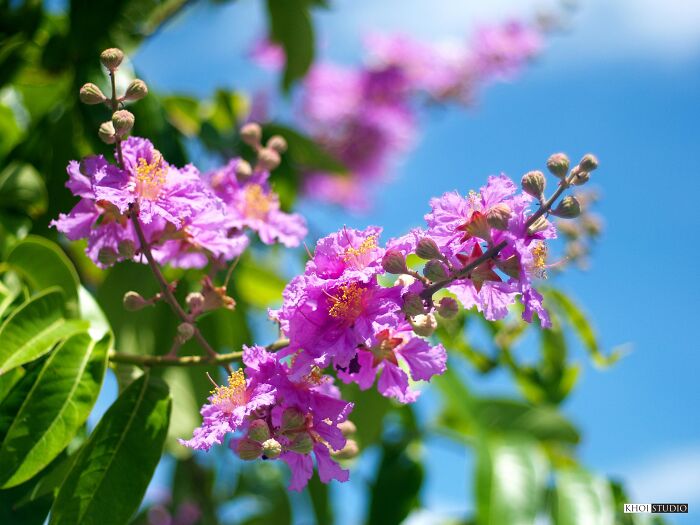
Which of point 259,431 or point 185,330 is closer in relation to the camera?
point 259,431

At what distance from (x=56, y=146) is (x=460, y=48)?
9.35ft

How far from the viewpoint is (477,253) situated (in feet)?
4.64

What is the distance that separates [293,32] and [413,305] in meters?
1.90

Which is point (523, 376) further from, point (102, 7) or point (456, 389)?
point (102, 7)

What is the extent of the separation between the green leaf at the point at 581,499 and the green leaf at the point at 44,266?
1.26 metres

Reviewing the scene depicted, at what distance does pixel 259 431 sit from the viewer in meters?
1.32

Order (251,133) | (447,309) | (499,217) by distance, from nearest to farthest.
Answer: (499,217)
(447,309)
(251,133)

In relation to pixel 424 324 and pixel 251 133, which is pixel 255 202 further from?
pixel 424 324

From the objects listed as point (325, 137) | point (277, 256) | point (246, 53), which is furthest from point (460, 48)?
point (277, 256)

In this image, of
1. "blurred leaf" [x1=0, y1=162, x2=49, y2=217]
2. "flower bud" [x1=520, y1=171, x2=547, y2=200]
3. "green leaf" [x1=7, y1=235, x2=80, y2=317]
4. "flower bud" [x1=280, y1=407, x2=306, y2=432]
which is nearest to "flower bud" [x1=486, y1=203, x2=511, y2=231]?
"flower bud" [x1=520, y1=171, x2=547, y2=200]

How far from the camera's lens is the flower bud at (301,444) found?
1.33 m

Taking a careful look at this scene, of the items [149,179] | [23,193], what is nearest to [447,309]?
[149,179]

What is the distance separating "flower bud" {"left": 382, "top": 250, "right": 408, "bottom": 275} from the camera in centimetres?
133

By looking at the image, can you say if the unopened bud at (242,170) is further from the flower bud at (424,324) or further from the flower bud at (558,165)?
the flower bud at (558,165)
